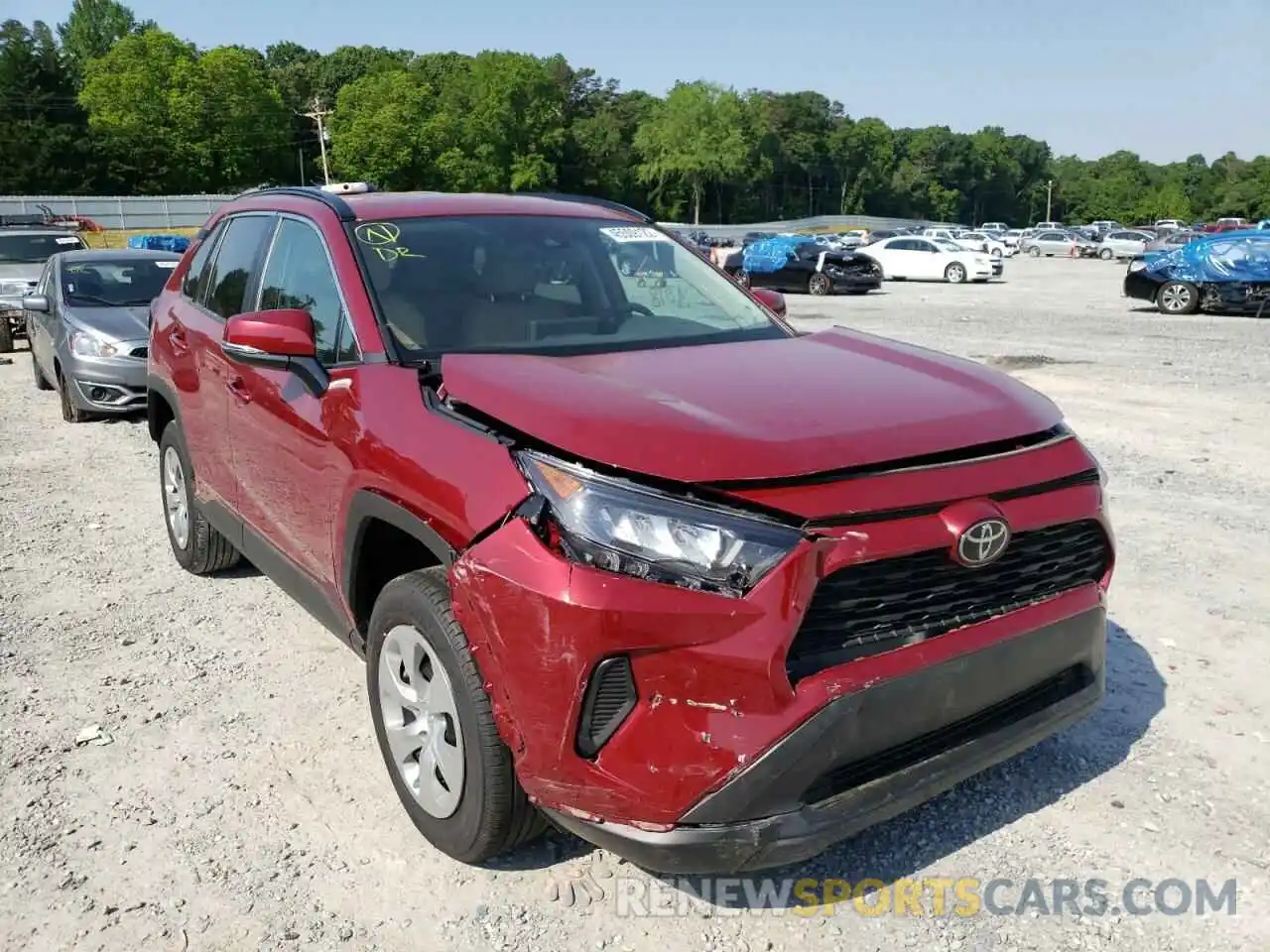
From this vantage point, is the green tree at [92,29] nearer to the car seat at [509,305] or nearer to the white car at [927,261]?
the white car at [927,261]

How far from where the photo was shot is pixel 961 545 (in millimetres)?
2398

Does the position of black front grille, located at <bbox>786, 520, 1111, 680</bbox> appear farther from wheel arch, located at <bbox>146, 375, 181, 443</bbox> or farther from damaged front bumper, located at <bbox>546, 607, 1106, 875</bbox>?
wheel arch, located at <bbox>146, 375, 181, 443</bbox>

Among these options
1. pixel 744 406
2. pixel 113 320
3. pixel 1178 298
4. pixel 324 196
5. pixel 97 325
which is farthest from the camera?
pixel 1178 298

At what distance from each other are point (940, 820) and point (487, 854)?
1.35m

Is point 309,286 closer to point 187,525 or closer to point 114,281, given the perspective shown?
point 187,525

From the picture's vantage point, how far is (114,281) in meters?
10.4

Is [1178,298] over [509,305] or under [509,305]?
under

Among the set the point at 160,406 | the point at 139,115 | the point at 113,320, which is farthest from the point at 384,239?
the point at 139,115

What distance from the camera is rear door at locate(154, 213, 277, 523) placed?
4277mm

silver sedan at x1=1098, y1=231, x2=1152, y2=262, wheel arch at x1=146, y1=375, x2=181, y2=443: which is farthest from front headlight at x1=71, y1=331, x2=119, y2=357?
silver sedan at x1=1098, y1=231, x2=1152, y2=262

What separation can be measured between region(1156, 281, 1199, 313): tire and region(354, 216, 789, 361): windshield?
60.5ft

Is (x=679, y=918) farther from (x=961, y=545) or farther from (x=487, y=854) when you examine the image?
(x=961, y=545)

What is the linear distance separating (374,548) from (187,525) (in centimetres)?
250

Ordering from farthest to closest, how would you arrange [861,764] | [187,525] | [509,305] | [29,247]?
[29,247] < [187,525] < [509,305] < [861,764]
